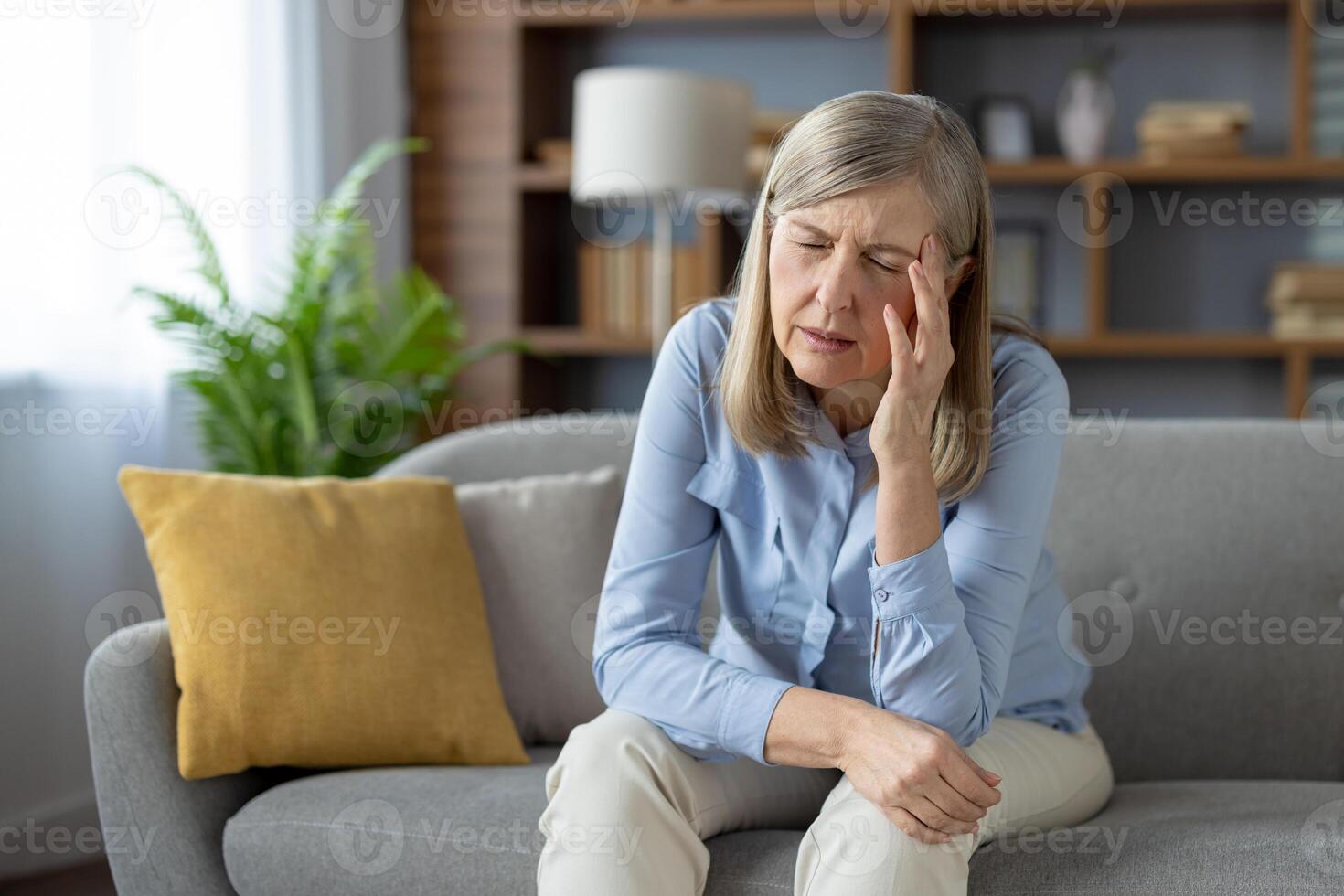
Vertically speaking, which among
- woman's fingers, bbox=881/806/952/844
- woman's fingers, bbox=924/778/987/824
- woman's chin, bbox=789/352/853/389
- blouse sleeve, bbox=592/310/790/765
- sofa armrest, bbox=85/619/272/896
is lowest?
sofa armrest, bbox=85/619/272/896

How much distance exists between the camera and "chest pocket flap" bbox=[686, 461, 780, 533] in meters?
1.51

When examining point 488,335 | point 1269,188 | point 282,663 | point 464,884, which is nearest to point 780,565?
point 464,884

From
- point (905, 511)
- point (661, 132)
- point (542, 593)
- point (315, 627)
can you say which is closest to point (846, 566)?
point (905, 511)

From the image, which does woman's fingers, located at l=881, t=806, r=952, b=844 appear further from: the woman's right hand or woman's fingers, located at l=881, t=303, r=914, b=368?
woman's fingers, located at l=881, t=303, r=914, b=368

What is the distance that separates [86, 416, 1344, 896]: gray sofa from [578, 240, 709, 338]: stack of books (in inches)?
59.9

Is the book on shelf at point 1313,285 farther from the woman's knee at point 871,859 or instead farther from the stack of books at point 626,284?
the woman's knee at point 871,859

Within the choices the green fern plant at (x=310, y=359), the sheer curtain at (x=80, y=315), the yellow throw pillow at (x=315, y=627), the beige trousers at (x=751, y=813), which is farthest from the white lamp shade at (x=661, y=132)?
the beige trousers at (x=751, y=813)

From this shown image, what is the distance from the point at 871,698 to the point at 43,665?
5.88 feet

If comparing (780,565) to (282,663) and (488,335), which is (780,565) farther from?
(488,335)

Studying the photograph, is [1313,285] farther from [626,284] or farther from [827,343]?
[827,343]

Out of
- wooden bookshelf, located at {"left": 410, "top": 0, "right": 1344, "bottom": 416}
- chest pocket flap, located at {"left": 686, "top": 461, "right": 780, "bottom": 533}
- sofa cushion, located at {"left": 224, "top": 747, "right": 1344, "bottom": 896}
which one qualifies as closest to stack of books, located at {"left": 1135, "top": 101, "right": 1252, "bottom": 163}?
wooden bookshelf, located at {"left": 410, "top": 0, "right": 1344, "bottom": 416}

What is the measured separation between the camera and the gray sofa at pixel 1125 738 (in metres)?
1.45

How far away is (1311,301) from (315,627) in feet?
8.81

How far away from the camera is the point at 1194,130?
3.42 m
